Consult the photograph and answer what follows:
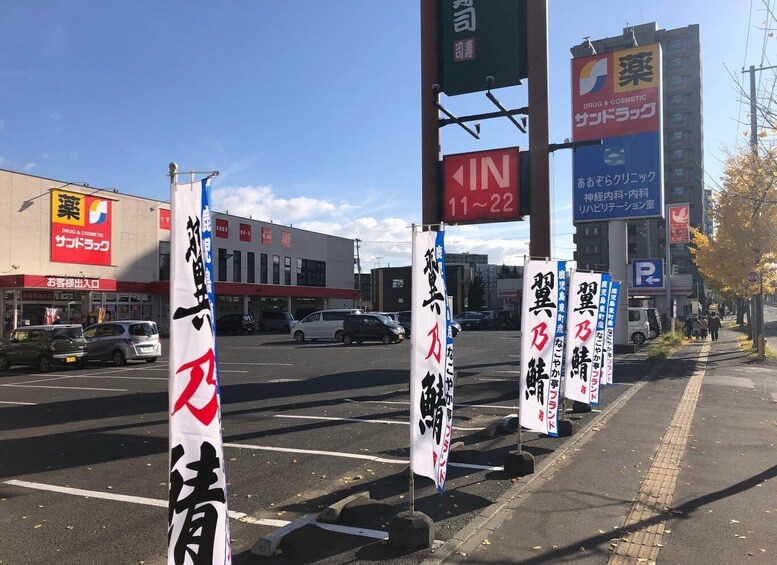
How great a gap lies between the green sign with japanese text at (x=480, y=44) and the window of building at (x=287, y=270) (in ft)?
136

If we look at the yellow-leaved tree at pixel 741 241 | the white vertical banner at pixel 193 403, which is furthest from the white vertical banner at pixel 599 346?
the yellow-leaved tree at pixel 741 241

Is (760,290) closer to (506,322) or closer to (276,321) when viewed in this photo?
(506,322)

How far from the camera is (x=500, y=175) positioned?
1059cm

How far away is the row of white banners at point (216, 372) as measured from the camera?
333 cm

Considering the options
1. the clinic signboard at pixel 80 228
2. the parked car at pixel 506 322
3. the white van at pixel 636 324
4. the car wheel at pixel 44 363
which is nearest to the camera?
the car wheel at pixel 44 363

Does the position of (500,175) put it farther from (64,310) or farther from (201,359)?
(64,310)

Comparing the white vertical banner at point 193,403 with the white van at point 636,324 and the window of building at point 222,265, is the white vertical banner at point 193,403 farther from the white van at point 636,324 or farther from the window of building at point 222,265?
the window of building at point 222,265

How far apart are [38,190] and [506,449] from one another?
3174 centimetres

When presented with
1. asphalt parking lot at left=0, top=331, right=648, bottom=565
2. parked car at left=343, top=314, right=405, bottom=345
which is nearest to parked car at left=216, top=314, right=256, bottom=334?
parked car at left=343, top=314, right=405, bottom=345

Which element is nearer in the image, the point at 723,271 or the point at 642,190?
the point at 642,190

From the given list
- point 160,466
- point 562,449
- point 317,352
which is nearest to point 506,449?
point 562,449

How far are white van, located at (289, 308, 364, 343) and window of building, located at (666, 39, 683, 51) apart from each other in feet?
231

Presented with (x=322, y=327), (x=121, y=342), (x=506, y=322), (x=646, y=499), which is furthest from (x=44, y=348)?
(x=506, y=322)

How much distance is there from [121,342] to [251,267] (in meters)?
27.8
